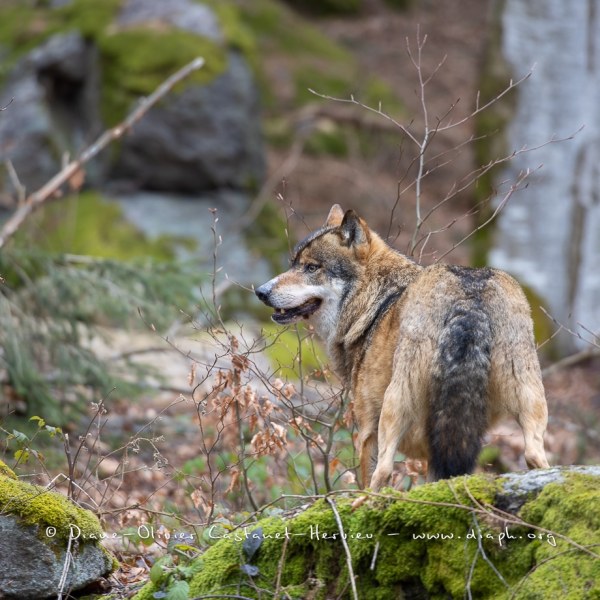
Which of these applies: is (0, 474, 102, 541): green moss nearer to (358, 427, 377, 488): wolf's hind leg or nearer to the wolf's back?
(358, 427, 377, 488): wolf's hind leg

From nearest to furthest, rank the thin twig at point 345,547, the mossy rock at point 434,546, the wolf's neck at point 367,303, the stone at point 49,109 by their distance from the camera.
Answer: the mossy rock at point 434,546 < the thin twig at point 345,547 < the wolf's neck at point 367,303 < the stone at point 49,109

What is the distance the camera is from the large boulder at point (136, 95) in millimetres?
15836

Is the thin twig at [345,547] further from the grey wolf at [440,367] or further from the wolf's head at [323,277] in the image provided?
the wolf's head at [323,277]

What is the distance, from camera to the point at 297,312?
20.4ft

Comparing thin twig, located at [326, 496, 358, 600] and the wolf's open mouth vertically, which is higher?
the wolf's open mouth

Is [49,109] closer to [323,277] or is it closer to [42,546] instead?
[323,277]

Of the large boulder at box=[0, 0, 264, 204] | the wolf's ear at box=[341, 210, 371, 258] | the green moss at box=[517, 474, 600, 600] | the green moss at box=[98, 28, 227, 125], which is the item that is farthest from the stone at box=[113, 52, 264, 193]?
the green moss at box=[517, 474, 600, 600]

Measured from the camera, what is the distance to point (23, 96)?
15.7 meters

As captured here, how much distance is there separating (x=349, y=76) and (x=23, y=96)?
32.0 ft

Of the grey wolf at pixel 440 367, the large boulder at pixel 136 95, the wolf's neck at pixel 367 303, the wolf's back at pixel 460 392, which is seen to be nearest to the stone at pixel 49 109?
the large boulder at pixel 136 95

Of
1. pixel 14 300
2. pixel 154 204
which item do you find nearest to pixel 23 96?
pixel 154 204

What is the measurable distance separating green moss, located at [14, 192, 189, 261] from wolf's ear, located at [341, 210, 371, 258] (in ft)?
30.1

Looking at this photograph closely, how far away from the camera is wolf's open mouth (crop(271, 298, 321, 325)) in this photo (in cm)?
616

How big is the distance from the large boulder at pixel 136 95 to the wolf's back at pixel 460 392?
11.9m
